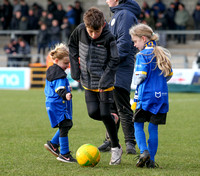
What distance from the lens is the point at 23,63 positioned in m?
22.7

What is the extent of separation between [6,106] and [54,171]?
8323 mm

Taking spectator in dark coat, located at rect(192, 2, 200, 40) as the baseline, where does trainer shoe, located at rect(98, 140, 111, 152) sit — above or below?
below

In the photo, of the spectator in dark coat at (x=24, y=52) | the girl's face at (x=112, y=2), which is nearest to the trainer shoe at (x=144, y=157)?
the girl's face at (x=112, y=2)

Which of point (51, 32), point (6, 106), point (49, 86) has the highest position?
point (51, 32)

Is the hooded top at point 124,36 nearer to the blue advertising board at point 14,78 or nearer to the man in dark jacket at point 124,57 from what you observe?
the man in dark jacket at point 124,57

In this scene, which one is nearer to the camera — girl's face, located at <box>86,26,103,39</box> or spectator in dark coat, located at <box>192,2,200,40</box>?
girl's face, located at <box>86,26,103,39</box>

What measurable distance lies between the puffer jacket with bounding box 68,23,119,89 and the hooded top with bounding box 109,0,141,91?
92 cm

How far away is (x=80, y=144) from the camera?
7.13 m

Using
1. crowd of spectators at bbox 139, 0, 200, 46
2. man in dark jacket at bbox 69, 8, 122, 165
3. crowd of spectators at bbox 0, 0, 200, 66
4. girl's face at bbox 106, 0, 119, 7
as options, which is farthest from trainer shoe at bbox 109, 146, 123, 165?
crowd of spectators at bbox 139, 0, 200, 46

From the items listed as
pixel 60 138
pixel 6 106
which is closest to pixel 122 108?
pixel 60 138

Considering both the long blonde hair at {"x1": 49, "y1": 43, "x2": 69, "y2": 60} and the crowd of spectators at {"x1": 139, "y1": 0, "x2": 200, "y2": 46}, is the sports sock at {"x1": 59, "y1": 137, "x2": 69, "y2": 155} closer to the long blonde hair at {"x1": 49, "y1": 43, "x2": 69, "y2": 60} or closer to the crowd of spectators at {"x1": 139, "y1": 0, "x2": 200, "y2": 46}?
the long blonde hair at {"x1": 49, "y1": 43, "x2": 69, "y2": 60}

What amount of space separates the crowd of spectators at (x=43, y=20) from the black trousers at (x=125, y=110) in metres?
16.7

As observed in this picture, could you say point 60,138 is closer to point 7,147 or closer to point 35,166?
point 35,166

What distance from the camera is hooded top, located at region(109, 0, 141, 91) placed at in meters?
6.45
